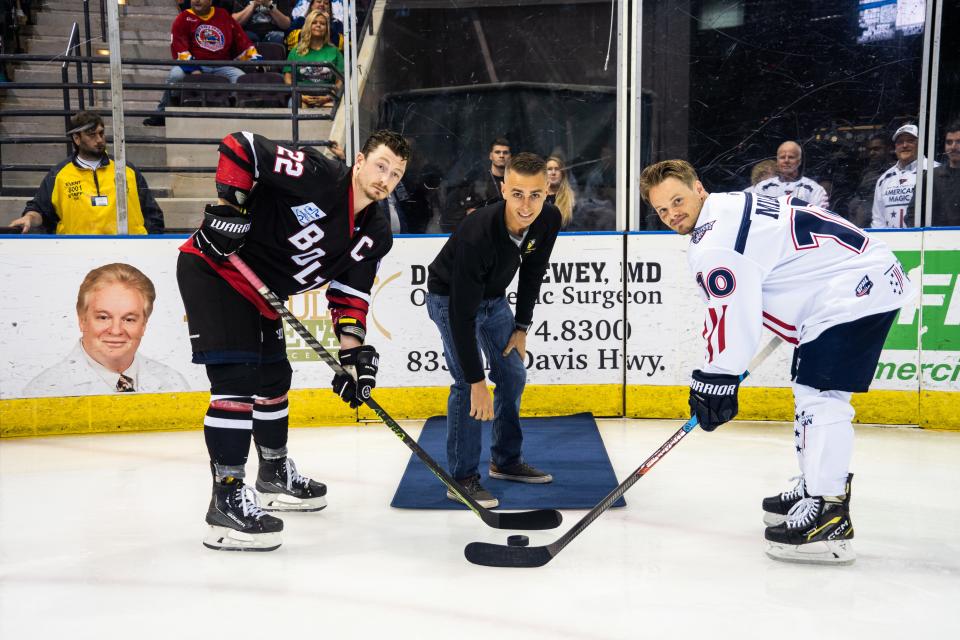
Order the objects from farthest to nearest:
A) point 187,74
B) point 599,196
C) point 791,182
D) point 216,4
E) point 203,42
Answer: point 216,4, point 203,42, point 187,74, point 599,196, point 791,182

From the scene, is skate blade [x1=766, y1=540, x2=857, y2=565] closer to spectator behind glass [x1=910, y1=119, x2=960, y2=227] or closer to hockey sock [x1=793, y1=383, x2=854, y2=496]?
hockey sock [x1=793, y1=383, x2=854, y2=496]

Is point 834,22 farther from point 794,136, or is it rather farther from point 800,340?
point 800,340

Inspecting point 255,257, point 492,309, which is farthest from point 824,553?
point 255,257

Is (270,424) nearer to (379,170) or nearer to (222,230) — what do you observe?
(222,230)

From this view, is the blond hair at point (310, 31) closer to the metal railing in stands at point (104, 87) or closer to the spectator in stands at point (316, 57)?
the spectator in stands at point (316, 57)

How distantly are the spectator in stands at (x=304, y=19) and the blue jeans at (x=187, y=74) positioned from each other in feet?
1.53

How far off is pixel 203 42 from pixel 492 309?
3.70 metres

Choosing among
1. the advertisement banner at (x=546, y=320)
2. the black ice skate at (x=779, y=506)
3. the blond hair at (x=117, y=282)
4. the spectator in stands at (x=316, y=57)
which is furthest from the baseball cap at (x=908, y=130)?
the blond hair at (x=117, y=282)

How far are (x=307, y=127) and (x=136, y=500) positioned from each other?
294cm

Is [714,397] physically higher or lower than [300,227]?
lower

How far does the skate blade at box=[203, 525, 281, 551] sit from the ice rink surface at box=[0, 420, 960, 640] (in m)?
0.04

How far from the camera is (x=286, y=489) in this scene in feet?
10.6

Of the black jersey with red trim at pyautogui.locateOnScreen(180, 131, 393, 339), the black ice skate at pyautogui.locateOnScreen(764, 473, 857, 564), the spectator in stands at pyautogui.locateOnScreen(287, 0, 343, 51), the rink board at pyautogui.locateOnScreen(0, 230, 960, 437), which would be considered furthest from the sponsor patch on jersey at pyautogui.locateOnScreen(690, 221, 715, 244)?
the spectator in stands at pyautogui.locateOnScreen(287, 0, 343, 51)

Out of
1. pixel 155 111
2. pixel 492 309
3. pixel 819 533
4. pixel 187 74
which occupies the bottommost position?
pixel 819 533
